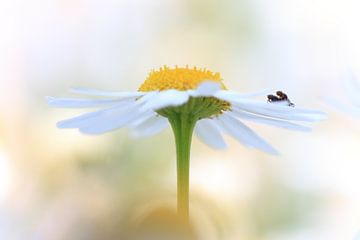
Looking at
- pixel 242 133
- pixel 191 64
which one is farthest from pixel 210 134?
pixel 191 64

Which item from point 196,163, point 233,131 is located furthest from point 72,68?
point 233,131

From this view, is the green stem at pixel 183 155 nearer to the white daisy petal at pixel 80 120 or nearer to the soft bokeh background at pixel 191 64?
the white daisy petal at pixel 80 120

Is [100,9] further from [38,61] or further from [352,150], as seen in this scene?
[352,150]

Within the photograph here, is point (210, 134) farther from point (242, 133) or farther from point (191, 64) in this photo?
point (191, 64)

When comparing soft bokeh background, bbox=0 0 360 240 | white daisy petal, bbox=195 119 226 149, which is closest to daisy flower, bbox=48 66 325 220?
white daisy petal, bbox=195 119 226 149

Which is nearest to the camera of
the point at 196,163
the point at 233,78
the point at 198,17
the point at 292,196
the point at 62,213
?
the point at 62,213

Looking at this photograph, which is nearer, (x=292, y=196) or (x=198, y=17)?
(x=292, y=196)

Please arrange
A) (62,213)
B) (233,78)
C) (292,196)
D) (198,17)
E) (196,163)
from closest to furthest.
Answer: (62,213), (292,196), (196,163), (233,78), (198,17)

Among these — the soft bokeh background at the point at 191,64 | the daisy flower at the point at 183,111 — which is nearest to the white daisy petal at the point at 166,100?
the daisy flower at the point at 183,111

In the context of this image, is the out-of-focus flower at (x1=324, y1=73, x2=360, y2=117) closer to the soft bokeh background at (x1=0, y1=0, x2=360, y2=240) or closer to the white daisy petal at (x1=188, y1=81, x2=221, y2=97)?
the white daisy petal at (x1=188, y1=81, x2=221, y2=97)
